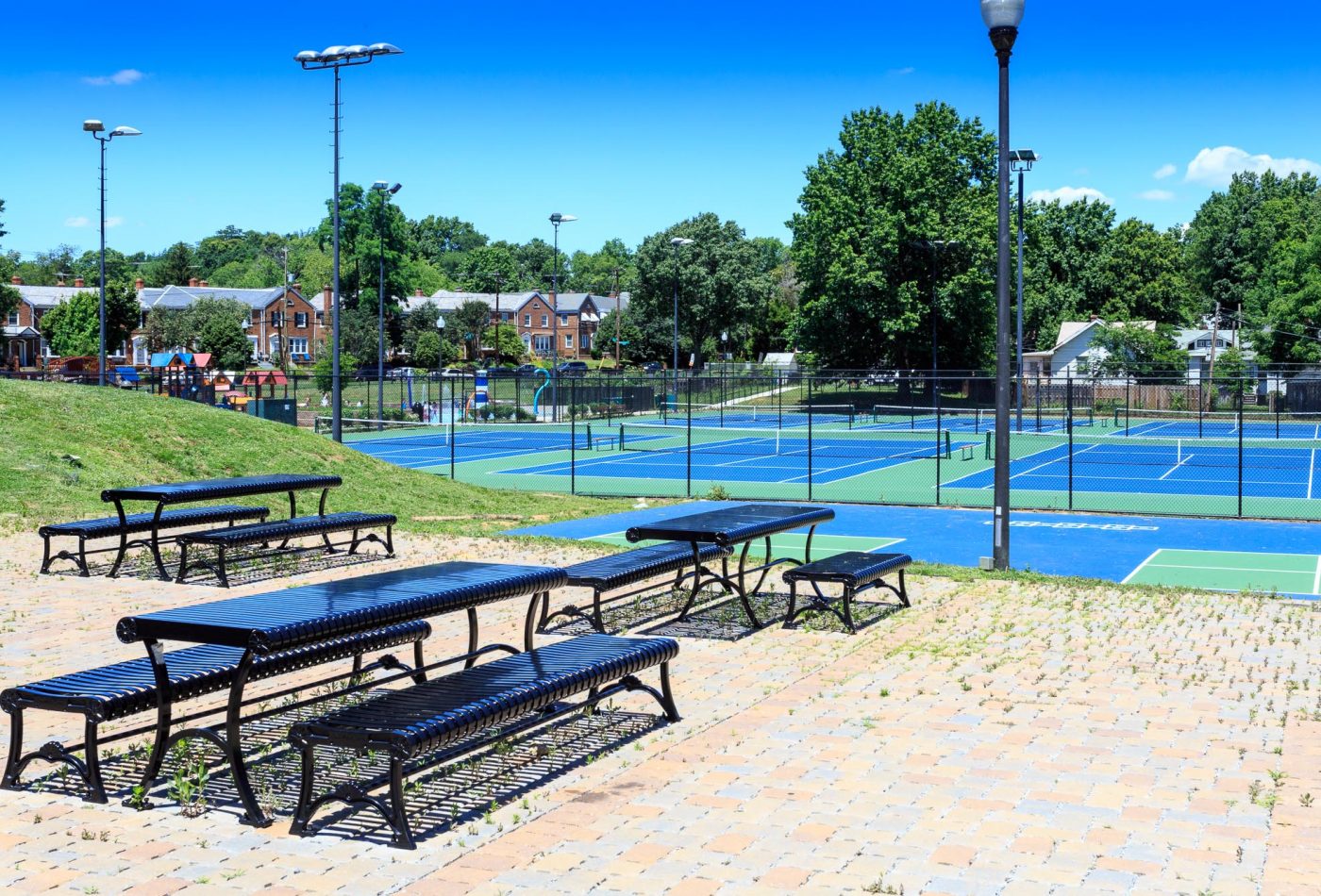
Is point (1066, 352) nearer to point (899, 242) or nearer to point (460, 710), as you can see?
point (899, 242)

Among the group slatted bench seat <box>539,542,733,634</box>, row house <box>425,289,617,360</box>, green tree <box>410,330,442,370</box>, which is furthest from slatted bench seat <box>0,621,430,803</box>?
row house <box>425,289,617,360</box>

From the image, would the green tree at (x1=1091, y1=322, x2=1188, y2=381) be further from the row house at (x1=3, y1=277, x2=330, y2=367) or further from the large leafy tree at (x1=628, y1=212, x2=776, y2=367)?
the row house at (x1=3, y1=277, x2=330, y2=367)

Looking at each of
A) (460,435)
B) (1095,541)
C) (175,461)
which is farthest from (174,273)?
(1095,541)

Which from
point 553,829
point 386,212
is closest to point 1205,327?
point 386,212

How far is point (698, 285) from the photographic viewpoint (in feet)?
332

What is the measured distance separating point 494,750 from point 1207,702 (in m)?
4.33

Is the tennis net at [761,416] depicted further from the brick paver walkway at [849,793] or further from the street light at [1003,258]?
the brick paver walkway at [849,793]

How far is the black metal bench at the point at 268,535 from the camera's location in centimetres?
1280

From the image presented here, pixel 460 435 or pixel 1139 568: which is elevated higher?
pixel 460 435

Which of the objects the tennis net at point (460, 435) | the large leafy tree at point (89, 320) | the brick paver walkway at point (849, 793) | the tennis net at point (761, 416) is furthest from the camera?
the large leafy tree at point (89, 320)

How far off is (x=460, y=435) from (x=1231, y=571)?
36.2 meters

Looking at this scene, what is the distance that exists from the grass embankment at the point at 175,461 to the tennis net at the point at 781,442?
56.2 ft

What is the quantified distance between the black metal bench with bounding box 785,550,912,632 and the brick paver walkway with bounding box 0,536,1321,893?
514 millimetres

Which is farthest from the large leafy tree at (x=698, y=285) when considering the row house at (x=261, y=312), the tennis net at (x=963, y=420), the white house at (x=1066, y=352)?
the tennis net at (x=963, y=420)
